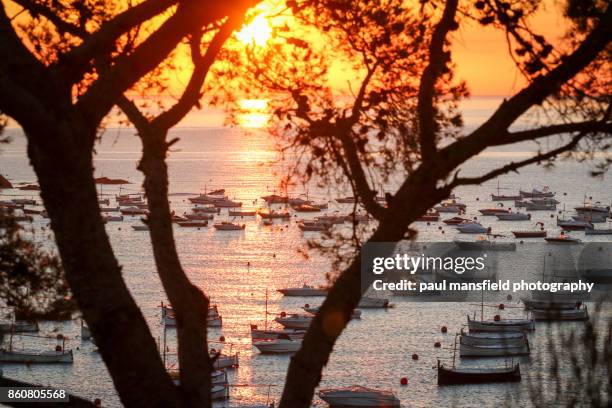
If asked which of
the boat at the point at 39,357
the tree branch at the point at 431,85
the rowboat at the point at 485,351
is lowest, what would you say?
the boat at the point at 39,357

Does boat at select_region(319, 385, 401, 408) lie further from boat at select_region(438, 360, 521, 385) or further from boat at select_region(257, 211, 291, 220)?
boat at select_region(257, 211, 291, 220)

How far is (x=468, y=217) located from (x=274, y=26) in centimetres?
6631

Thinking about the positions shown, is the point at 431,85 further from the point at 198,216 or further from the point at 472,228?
the point at 198,216

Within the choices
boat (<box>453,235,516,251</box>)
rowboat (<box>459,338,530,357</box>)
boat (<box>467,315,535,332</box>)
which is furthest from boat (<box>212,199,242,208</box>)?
rowboat (<box>459,338,530,357</box>)

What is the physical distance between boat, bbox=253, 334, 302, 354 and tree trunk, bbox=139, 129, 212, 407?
96.1ft

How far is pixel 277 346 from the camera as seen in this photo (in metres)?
34.1

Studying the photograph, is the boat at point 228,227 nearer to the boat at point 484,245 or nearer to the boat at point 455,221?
the boat at point 455,221

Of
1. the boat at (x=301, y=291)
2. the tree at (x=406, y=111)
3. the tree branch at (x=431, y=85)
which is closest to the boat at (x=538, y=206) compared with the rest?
the boat at (x=301, y=291)

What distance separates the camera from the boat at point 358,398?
89.1 ft

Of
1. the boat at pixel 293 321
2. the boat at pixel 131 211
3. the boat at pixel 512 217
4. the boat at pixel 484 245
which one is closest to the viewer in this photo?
the boat at pixel 293 321

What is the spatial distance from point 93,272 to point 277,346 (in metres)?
30.5

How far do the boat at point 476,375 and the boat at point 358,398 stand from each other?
3120 mm

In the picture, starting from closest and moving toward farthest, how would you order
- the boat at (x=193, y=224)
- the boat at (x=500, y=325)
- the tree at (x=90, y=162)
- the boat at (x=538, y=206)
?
the tree at (x=90, y=162) → the boat at (x=500, y=325) → the boat at (x=193, y=224) → the boat at (x=538, y=206)

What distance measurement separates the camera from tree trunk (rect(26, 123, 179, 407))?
3938 mm
